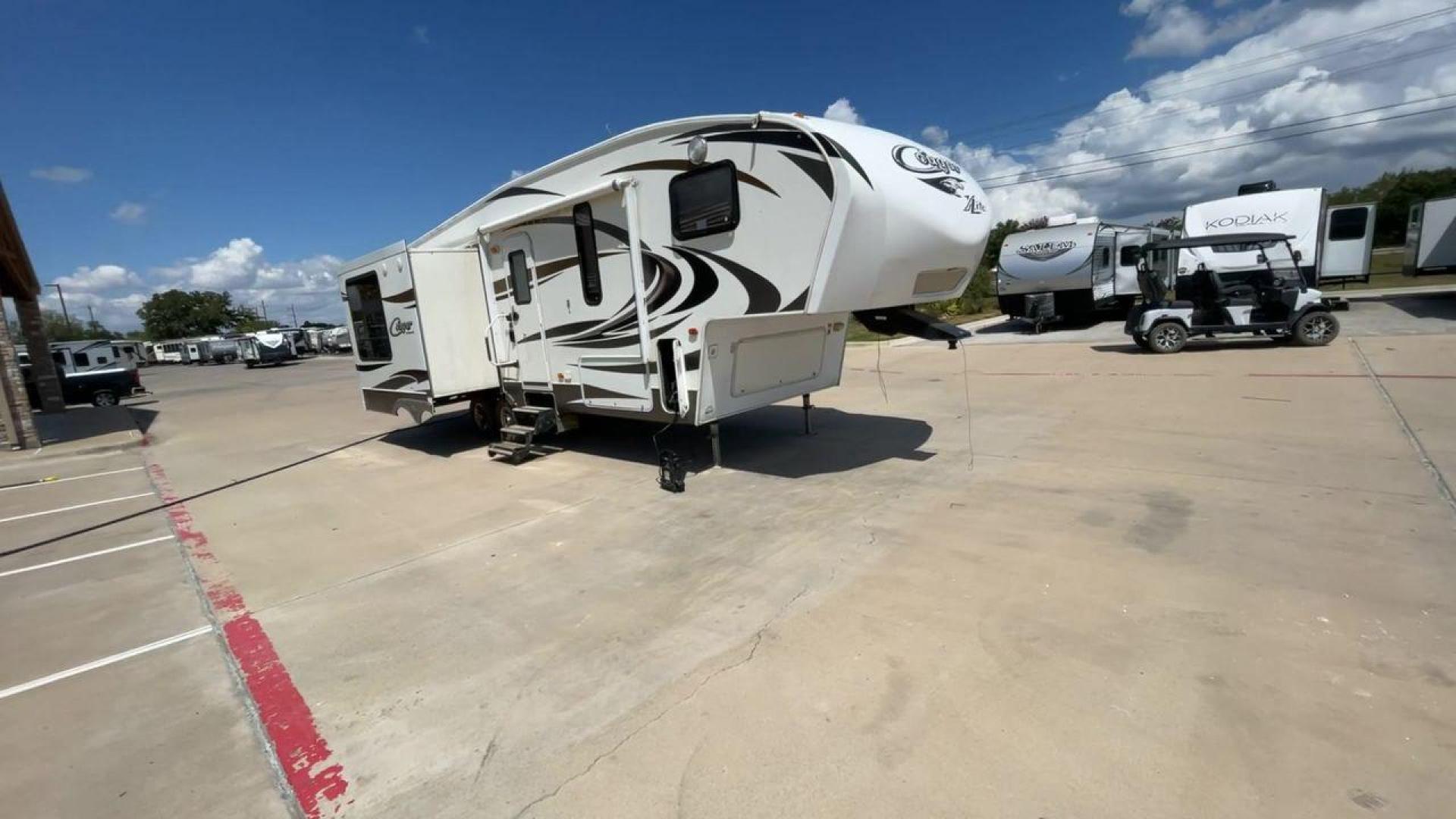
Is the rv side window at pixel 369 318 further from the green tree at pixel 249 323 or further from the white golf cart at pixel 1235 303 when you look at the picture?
the green tree at pixel 249 323

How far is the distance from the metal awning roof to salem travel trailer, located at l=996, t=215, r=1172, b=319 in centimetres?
2320

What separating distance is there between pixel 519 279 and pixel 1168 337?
12000mm

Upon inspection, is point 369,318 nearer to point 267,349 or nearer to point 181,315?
point 267,349

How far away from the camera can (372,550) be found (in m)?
5.10

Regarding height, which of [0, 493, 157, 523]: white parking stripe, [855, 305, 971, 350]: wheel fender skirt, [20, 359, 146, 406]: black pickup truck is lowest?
[0, 493, 157, 523]: white parking stripe

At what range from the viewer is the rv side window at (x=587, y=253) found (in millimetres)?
6586

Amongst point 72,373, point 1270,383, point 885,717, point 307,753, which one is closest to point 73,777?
point 307,753

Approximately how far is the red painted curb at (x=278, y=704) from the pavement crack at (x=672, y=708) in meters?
0.80

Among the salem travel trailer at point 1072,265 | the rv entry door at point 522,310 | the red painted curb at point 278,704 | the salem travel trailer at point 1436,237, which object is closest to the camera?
the red painted curb at point 278,704

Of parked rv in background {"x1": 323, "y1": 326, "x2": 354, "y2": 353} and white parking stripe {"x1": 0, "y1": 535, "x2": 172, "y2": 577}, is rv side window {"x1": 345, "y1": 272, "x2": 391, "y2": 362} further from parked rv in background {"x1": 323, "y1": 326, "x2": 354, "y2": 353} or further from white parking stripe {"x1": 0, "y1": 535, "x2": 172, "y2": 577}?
parked rv in background {"x1": 323, "y1": 326, "x2": 354, "y2": 353}

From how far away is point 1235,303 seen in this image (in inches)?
459

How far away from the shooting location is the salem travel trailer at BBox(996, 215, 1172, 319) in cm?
1720

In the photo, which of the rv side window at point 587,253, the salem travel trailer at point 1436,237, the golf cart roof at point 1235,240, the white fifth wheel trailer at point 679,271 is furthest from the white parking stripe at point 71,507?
the salem travel trailer at point 1436,237

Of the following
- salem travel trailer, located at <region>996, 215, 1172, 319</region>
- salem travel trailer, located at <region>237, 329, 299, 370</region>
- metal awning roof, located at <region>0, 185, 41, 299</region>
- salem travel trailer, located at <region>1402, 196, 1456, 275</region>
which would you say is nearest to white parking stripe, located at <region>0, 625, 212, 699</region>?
metal awning roof, located at <region>0, 185, 41, 299</region>
